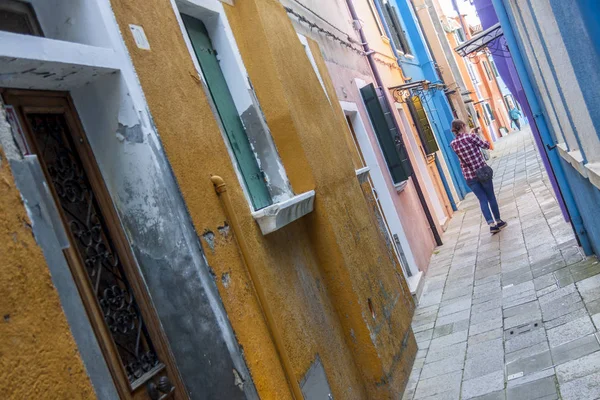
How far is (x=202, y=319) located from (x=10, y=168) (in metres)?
1.98

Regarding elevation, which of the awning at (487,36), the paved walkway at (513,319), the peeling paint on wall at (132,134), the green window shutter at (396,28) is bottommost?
the paved walkway at (513,319)

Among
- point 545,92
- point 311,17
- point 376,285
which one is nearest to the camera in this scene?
point 376,285

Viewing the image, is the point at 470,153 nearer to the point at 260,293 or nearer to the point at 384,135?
the point at 384,135

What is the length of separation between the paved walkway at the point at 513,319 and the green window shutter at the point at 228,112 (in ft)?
7.40

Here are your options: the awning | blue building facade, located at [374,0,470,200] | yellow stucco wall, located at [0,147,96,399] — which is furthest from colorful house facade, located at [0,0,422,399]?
blue building facade, located at [374,0,470,200]

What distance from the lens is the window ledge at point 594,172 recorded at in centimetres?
566

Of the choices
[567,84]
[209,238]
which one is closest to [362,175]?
[567,84]

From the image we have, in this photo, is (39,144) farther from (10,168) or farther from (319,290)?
(319,290)

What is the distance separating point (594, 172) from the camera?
572cm

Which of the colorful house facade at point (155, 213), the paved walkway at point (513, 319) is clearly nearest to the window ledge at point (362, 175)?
the paved walkway at point (513, 319)

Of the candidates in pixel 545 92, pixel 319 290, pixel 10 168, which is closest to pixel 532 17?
pixel 545 92

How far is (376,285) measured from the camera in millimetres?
7379

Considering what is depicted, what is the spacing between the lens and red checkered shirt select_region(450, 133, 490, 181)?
1247cm

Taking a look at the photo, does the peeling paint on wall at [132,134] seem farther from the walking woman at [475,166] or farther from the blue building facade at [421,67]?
the blue building facade at [421,67]
